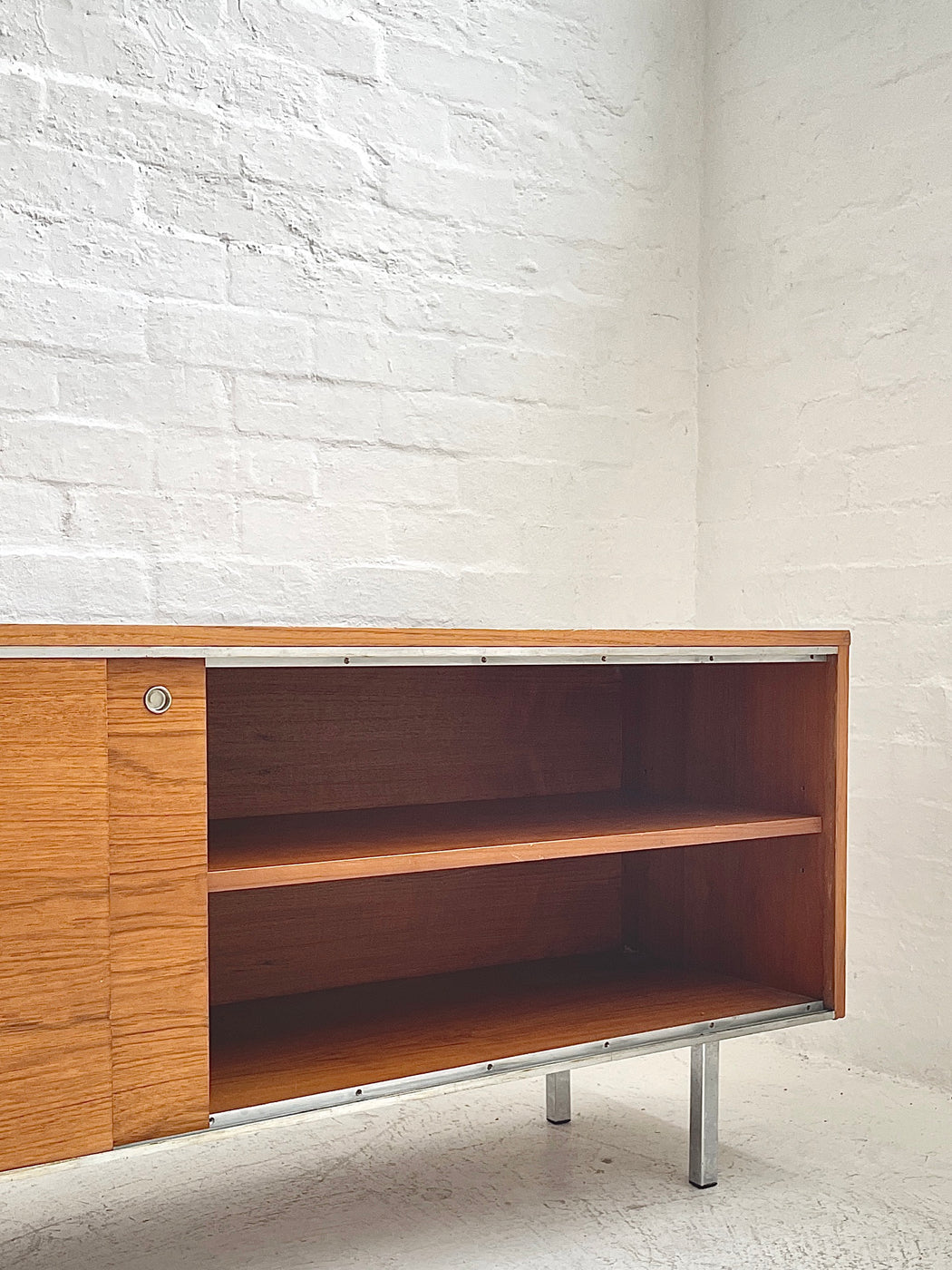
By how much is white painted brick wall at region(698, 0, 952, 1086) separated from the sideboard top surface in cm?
60

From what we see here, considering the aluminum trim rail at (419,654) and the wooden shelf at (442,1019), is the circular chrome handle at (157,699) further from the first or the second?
the wooden shelf at (442,1019)

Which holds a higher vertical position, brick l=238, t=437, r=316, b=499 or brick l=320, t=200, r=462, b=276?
brick l=320, t=200, r=462, b=276

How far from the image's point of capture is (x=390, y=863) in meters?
1.43

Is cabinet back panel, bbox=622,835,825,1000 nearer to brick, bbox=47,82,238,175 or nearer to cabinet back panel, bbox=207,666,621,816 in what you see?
cabinet back panel, bbox=207,666,621,816

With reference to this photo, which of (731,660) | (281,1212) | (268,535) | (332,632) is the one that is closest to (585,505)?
(268,535)

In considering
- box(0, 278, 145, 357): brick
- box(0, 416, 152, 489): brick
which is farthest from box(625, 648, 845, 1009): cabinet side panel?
box(0, 278, 145, 357): brick

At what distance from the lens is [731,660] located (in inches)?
64.6

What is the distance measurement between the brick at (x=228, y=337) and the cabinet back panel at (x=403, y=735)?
1.90ft

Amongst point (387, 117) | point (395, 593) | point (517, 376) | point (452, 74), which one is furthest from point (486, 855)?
point (452, 74)

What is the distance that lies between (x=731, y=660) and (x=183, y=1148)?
1.06 metres

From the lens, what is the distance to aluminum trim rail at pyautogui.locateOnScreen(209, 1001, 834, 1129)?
1386 millimetres

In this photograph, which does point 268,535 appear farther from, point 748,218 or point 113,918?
point 748,218

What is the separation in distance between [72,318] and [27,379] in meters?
0.12

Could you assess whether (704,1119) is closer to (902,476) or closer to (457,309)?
(902,476)
